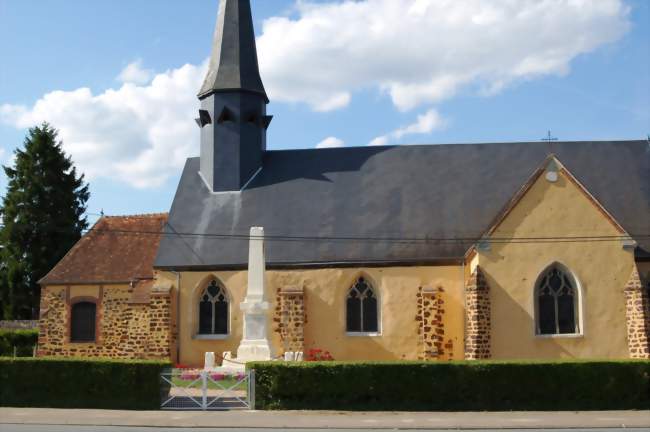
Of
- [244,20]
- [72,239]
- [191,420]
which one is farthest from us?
[72,239]

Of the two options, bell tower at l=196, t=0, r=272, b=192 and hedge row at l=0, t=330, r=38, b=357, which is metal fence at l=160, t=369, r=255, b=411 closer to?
bell tower at l=196, t=0, r=272, b=192

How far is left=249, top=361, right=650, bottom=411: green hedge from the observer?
714 inches

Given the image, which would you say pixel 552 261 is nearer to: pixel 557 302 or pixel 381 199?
pixel 557 302

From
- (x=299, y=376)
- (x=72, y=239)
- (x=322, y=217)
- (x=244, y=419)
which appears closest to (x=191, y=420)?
(x=244, y=419)

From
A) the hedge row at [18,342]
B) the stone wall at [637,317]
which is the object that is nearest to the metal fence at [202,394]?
the stone wall at [637,317]

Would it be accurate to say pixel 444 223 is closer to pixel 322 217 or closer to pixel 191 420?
pixel 322 217

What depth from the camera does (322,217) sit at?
95.4 feet

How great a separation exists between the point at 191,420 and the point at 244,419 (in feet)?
3.74

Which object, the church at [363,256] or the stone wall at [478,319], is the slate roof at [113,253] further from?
the stone wall at [478,319]

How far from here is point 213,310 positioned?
28.2 meters

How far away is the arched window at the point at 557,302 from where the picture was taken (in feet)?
83.0

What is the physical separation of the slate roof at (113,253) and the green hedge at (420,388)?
1420cm

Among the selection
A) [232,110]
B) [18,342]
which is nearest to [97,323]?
[18,342]

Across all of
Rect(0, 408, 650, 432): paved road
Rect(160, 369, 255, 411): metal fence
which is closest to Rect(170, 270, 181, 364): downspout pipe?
Rect(160, 369, 255, 411): metal fence
